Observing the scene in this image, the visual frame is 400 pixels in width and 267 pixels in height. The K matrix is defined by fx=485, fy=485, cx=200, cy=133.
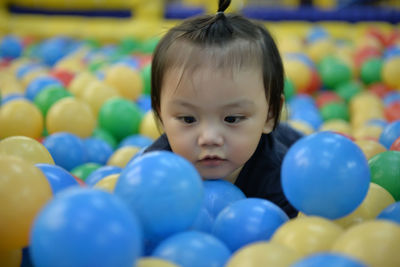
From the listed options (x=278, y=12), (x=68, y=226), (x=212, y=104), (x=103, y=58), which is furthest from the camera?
(x=278, y=12)

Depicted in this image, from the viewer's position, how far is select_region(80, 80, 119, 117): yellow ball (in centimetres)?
178

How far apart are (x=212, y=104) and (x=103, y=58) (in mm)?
1864

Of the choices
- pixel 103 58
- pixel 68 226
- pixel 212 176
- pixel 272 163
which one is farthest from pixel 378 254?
pixel 103 58

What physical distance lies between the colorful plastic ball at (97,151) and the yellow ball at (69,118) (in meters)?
0.05

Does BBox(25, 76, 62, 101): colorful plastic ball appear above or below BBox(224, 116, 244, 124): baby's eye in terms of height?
below

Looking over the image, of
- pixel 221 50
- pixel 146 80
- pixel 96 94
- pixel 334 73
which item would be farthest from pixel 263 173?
pixel 334 73

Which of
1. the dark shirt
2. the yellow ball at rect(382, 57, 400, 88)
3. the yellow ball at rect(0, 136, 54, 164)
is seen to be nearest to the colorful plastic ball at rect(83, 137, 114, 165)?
the dark shirt

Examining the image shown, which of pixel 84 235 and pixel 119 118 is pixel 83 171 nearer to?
pixel 119 118

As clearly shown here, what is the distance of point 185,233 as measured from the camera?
67cm

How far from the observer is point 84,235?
54 cm

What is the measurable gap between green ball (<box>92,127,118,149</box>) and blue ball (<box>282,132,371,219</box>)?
0.98 m

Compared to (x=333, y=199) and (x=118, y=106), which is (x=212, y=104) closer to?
(x=333, y=199)

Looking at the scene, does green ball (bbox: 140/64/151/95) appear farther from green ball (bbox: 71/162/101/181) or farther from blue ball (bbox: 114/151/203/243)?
blue ball (bbox: 114/151/203/243)

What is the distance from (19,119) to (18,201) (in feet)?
2.53
